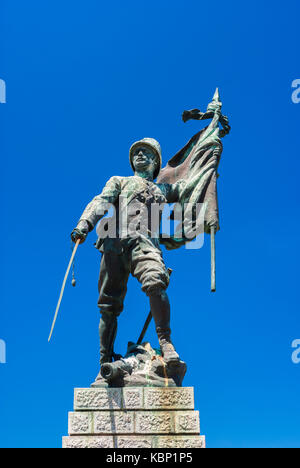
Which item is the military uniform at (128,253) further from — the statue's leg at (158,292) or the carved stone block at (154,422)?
the carved stone block at (154,422)

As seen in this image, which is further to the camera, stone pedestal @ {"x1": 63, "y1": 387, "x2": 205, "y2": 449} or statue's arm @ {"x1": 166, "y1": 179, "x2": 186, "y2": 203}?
statue's arm @ {"x1": 166, "y1": 179, "x2": 186, "y2": 203}

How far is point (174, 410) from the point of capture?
7.79m

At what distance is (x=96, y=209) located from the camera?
8656 mm

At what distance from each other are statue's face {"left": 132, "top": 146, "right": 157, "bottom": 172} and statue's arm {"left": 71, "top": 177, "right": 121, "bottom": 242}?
42cm

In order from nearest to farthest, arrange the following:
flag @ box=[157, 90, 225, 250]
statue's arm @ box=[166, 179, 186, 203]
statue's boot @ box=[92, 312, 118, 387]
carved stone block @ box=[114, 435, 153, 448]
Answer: carved stone block @ box=[114, 435, 153, 448] < statue's boot @ box=[92, 312, 118, 387] < flag @ box=[157, 90, 225, 250] < statue's arm @ box=[166, 179, 186, 203]

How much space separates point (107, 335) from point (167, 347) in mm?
1006

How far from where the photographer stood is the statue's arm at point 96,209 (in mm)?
8227

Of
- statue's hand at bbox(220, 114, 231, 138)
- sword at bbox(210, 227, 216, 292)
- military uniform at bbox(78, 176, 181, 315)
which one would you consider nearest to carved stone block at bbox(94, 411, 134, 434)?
military uniform at bbox(78, 176, 181, 315)

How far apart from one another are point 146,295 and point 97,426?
175cm

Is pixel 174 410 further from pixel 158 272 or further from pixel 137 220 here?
pixel 137 220

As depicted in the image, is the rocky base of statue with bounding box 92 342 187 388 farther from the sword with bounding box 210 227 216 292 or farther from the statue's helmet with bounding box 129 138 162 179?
the statue's helmet with bounding box 129 138 162 179

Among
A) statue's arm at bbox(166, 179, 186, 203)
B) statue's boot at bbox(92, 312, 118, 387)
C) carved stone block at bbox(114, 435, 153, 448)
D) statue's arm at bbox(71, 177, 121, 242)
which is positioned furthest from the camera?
statue's arm at bbox(166, 179, 186, 203)

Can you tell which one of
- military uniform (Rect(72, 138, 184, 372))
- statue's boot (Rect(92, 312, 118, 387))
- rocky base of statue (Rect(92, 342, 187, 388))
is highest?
military uniform (Rect(72, 138, 184, 372))

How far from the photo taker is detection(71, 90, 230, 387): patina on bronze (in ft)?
26.6
